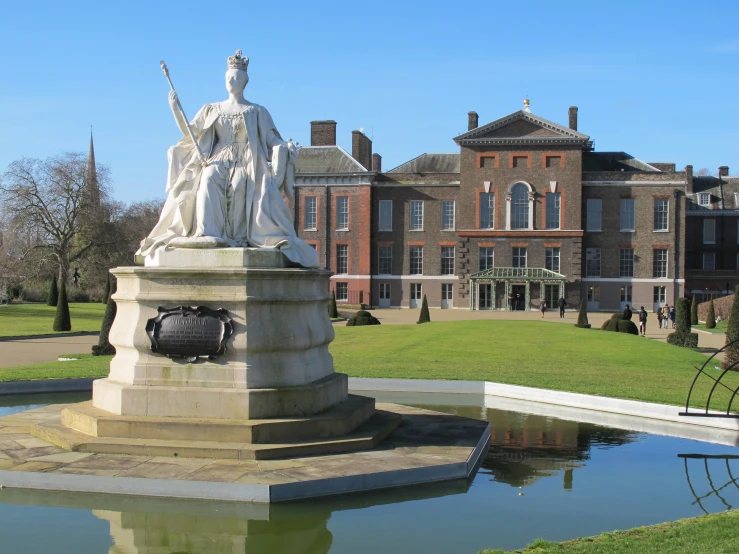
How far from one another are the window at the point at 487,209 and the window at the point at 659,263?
36.9 ft

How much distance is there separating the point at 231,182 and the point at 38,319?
33.3 meters

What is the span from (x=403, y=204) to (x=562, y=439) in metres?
46.9

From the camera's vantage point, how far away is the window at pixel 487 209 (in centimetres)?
5519

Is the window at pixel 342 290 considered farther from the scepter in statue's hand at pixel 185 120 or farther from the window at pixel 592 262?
the scepter in statue's hand at pixel 185 120

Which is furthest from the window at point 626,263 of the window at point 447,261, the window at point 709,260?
the window at point 709,260

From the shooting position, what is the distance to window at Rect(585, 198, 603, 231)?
55250 mm

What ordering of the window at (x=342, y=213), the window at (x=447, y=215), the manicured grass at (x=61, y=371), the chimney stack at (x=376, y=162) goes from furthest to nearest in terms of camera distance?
the chimney stack at (x=376, y=162)
the window at (x=342, y=213)
the window at (x=447, y=215)
the manicured grass at (x=61, y=371)

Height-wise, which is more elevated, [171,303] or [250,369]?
[171,303]

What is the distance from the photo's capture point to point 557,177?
54.2 m

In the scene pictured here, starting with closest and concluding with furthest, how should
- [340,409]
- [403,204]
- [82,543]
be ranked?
[82,543]
[340,409]
[403,204]

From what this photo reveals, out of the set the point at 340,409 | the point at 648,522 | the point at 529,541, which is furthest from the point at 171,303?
the point at 648,522

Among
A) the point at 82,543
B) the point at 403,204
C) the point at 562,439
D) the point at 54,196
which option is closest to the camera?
the point at 82,543

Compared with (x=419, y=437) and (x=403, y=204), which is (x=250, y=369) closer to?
(x=419, y=437)

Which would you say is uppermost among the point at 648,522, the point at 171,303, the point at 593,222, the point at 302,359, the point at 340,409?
the point at 593,222
